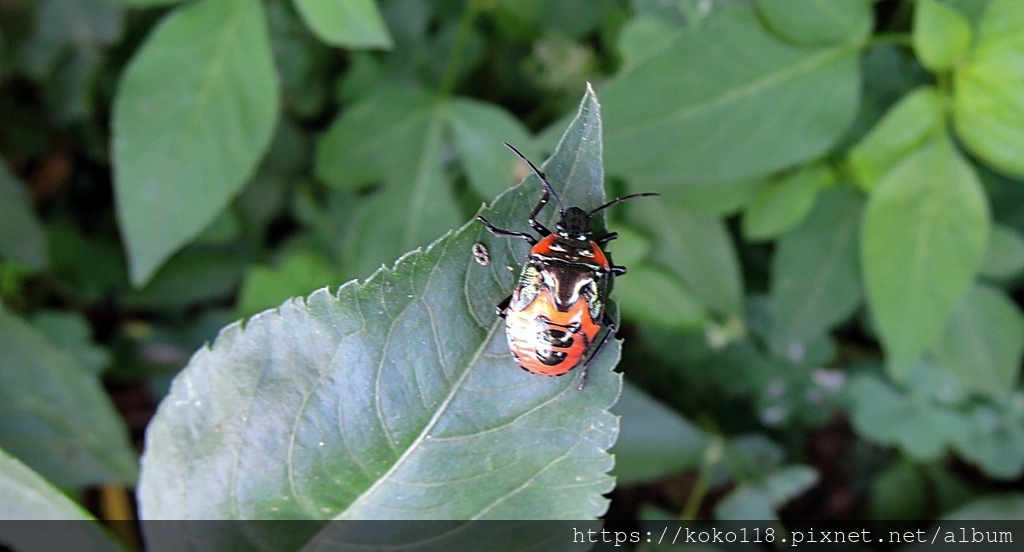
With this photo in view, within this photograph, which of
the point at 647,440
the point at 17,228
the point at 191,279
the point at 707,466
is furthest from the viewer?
the point at 191,279

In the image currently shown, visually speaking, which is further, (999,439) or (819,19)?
(999,439)

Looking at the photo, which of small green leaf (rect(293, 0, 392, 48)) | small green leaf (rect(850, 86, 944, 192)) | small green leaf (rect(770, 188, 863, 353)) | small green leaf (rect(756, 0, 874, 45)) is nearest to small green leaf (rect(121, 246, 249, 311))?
small green leaf (rect(293, 0, 392, 48))

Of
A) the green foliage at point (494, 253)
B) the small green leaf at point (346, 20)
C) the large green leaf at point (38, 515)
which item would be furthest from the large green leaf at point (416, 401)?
the small green leaf at point (346, 20)

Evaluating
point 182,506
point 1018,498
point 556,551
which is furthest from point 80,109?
point 1018,498

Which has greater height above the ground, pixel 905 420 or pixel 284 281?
pixel 284 281

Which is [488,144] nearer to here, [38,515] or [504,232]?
[504,232]

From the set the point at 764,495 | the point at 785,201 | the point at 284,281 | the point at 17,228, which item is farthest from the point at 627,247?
the point at 17,228

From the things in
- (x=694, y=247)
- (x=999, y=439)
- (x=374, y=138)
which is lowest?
(x=999, y=439)

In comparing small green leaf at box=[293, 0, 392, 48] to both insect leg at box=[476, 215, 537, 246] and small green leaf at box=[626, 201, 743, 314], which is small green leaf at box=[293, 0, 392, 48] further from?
small green leaf at box=[626, 201, 743, 314]
